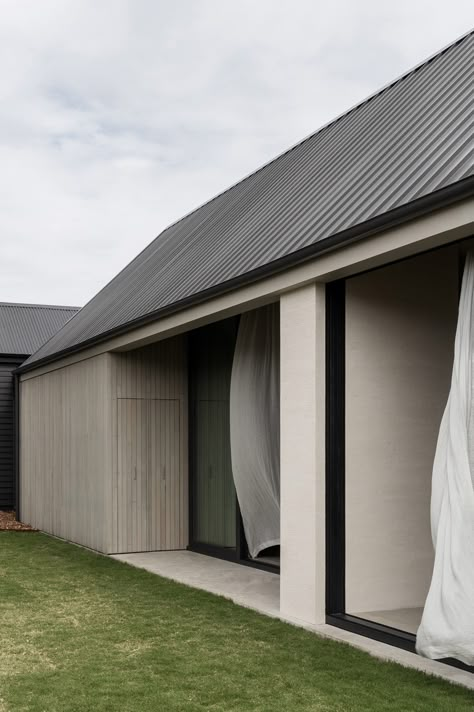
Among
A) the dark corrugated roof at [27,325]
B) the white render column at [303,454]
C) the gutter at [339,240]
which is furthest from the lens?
the dark corrugated roof at [27,325]

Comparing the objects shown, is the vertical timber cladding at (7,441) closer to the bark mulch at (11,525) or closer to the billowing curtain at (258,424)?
the bark mulch at (11,525)

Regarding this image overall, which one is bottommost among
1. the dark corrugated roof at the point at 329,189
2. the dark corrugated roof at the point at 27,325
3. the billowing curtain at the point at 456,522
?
the billowing curtain at the point at 456,522

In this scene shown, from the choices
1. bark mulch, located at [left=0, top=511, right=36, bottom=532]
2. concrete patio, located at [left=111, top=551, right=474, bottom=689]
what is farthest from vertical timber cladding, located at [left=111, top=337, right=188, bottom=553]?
bark mulch, located at [left=0, top=511, right=36, bottom=532]

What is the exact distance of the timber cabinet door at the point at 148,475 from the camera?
11.3m

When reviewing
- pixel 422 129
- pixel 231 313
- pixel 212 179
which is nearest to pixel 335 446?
pixel 231 313

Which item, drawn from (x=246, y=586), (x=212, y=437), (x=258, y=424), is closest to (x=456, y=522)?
(x=246, y=586)

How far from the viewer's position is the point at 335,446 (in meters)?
6.78

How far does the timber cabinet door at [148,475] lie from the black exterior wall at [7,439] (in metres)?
7.83

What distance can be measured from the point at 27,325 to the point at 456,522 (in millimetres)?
16647

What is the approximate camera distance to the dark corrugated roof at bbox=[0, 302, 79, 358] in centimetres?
1967

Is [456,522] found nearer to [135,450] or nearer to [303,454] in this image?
[303,454]

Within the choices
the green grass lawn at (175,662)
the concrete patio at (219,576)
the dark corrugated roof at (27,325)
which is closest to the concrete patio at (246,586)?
the concrete patio at (219,576)

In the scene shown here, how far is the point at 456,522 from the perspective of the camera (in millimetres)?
5309

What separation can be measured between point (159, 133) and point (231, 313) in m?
21.6
